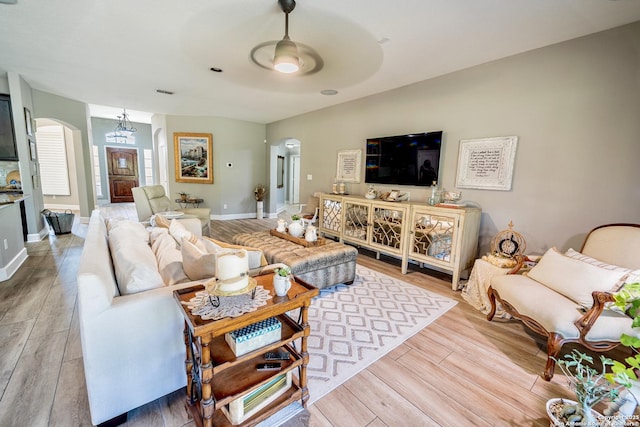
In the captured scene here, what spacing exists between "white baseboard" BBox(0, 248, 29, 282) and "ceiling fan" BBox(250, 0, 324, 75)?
143 inches

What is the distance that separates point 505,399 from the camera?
1.56m

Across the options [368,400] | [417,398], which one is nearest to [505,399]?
[417,398]

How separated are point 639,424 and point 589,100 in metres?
2.57

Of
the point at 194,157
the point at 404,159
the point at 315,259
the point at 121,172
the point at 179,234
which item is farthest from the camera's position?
the point at 121,172

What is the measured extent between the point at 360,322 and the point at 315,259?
74 cm

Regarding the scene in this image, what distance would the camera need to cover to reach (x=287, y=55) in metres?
2.08

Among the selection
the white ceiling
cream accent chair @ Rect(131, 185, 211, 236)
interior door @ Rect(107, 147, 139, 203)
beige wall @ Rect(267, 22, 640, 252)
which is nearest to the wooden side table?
cream accent chair @ Rect(131, 185, 211, 236)

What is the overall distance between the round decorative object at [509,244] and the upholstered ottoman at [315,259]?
1.54 meters

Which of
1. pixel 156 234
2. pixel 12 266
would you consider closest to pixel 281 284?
pixel 156 234

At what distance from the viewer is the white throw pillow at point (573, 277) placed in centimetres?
179

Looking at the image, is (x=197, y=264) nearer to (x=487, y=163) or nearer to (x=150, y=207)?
(x=487, y=163)

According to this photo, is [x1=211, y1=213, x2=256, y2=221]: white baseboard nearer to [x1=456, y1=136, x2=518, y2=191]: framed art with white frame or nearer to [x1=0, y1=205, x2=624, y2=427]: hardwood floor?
[x1=0, y1=205, x2=624, y2=427]: hardwood floor

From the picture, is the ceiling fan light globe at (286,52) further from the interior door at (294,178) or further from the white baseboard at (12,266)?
the interior door at (294,178)

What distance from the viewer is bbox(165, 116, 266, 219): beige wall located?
251 inches
